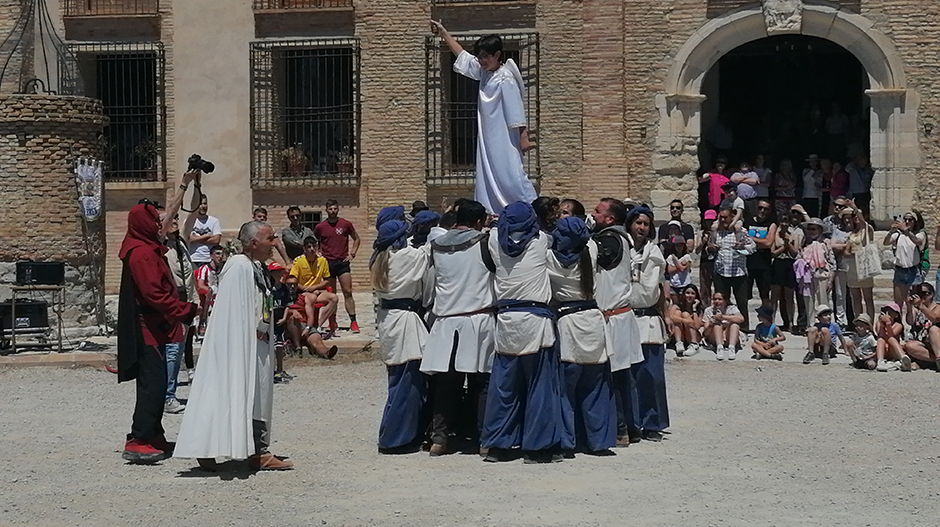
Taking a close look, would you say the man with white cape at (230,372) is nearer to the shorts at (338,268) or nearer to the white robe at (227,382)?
the white robe at (227,382)

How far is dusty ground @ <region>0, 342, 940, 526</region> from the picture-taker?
27.5 ft

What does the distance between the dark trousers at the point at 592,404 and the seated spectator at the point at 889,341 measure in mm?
5676

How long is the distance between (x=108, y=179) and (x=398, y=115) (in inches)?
200

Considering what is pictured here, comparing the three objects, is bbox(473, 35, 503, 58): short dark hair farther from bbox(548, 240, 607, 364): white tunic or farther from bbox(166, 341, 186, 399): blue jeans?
bbox(166, 341, 186, 399): blue jeans

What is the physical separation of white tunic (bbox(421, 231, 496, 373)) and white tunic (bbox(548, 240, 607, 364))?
1.47 ft

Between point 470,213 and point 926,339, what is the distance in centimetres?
668

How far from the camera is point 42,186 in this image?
1800cm

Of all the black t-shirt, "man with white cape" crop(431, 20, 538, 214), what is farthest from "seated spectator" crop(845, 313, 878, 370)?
"man with white cape" crop(431, 20, 538, 214)

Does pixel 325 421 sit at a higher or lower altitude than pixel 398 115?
lower

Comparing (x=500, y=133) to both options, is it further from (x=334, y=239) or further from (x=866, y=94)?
(x=866, y=94)

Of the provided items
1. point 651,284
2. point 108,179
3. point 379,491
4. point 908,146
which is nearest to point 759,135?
point 908,146

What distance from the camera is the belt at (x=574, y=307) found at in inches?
401

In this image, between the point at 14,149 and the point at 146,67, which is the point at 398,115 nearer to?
the point at 146,67

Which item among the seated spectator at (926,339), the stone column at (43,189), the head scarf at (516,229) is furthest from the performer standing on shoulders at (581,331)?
the stone column at (43,189)
